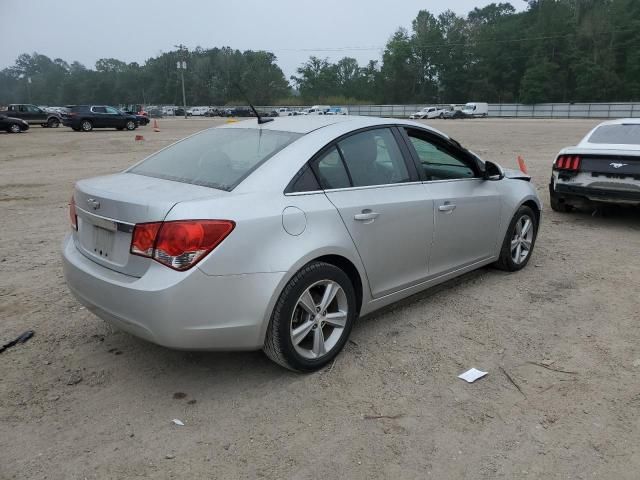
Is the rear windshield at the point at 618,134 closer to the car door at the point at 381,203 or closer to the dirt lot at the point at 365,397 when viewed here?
the dirt lot at the point at 365,397

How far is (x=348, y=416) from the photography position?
3.08 m

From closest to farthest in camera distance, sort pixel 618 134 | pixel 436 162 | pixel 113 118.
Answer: pixel 436 162 < pixel 618 134 < pixel 113 118

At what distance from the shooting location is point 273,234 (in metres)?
3.15

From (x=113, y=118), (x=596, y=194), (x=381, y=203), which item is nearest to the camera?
(x=381, y=203)

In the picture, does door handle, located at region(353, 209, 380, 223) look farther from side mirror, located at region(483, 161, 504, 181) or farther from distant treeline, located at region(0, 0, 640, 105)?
distant treeline, located at region(0, 0, 640, 105)

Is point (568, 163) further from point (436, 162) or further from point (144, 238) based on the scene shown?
point (144, 238)

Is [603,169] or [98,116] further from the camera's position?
[98,116]

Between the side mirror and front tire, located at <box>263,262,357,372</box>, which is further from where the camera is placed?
the side mirror

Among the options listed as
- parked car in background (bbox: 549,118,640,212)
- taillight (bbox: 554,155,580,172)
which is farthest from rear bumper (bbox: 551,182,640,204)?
taillight (bbox: 554,155,580,172)

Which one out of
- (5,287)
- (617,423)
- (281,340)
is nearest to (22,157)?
(5,287)

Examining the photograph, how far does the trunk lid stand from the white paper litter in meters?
1.87

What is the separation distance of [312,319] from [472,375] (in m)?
1.08

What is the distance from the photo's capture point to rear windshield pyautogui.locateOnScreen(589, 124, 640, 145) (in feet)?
24.9

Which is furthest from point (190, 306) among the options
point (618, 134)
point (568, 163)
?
point (618, 134)
